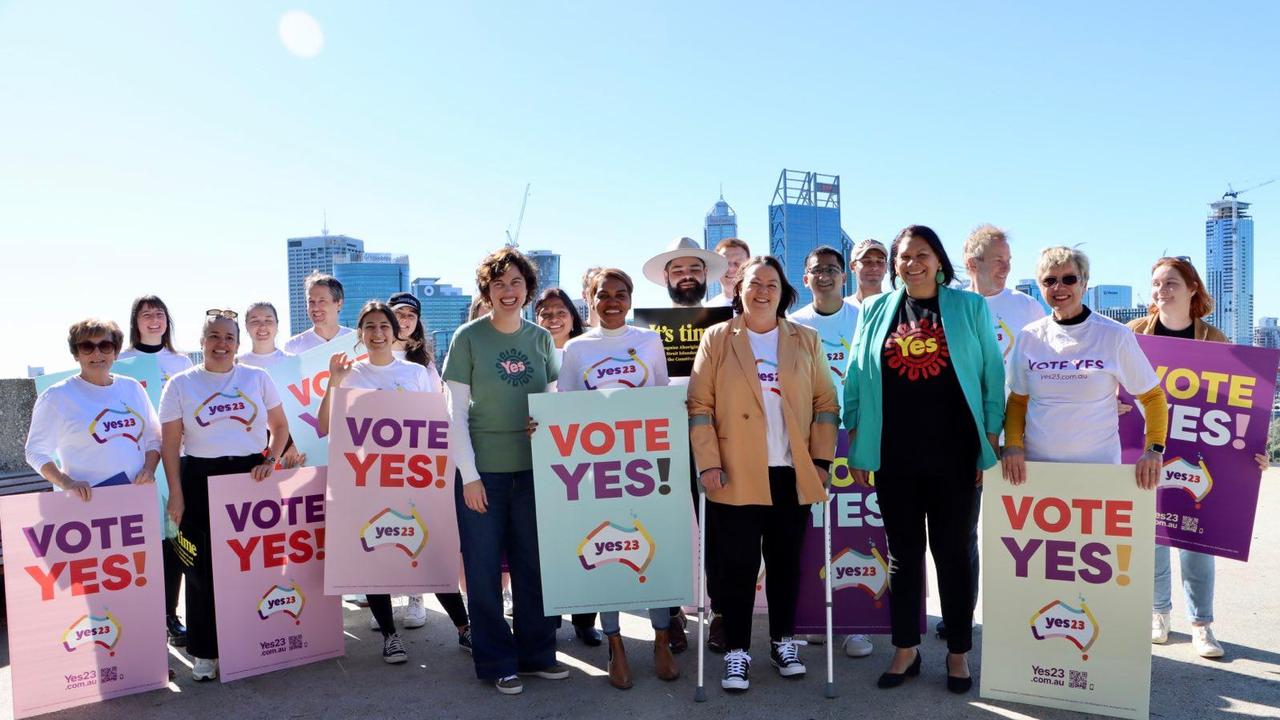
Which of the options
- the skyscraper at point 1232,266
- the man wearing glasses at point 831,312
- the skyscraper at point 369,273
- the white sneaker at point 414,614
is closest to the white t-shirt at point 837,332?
the man wearing glasses at point 831,312

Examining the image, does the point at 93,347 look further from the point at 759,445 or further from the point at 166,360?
the point at 759,445

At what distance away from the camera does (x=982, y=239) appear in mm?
4801

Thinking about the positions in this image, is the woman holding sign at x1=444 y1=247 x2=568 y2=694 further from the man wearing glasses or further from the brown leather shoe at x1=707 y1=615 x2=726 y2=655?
the man wearing glasses

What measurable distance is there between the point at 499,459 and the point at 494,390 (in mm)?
333

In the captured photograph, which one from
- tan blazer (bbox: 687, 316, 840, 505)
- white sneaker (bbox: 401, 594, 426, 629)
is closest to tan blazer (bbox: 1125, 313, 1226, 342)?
tan blazer (bbox: 687, 316, 840, 505)

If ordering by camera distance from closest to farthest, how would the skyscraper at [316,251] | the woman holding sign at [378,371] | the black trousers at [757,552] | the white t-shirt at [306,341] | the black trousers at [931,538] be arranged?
1. the black trousers at [931,538]
2. the black trousers at [757,552]
3. the woman holding sign at [378,371]
4. the white t-shirt at [306,341]
5. the skyscraper at [316,251]

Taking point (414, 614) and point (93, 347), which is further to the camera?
point (414, 614)

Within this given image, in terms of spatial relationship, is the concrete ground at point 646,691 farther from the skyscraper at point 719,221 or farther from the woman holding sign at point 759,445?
the skyscraper at point 719,221

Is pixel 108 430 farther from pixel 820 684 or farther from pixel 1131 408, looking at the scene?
pixel 1131 408

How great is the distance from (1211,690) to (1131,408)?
4.55ft

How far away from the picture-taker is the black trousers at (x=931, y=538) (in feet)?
12.0

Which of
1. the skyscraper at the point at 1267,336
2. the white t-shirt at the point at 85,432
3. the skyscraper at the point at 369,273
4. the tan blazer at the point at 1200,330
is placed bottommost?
the skyscraper at the point at 1267,336

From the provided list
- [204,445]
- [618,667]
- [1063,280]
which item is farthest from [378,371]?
[1063,280]

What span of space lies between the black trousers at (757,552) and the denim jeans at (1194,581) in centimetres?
Answer: 206
